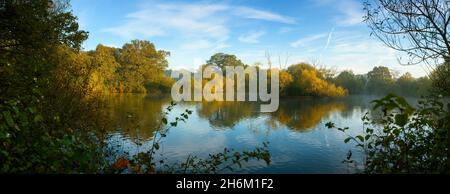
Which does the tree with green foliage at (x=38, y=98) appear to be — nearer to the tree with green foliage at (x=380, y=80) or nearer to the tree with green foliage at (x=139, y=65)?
the tree with green foliage at (x=139, y=65)

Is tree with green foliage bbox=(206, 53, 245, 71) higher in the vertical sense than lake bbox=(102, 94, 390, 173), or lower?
higher

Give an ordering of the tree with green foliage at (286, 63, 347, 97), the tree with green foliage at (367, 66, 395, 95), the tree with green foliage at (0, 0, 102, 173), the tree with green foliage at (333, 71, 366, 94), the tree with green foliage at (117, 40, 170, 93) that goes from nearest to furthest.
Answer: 1. the tree with green foliage at (0, 0, 102, 173)
2. the tree with green foliage at (286, 63, 347, 97)
3. the tree with green foliage at (367, 66, 395, 95)
4. the tree with green foliage at (333, 71, 366, 94)
5. the tree with green foliage at (117, 40, 170, 93)

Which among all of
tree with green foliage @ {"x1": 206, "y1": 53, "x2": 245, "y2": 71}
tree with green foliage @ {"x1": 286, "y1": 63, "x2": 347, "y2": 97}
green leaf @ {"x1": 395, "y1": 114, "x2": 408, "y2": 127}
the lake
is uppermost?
tree with green foliage @ {"x1": 206, "y1": 53, "x2": 245, "y2": 71}

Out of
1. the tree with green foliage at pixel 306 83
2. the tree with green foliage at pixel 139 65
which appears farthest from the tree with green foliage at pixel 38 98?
the tree with green foliage at pixel 139 65

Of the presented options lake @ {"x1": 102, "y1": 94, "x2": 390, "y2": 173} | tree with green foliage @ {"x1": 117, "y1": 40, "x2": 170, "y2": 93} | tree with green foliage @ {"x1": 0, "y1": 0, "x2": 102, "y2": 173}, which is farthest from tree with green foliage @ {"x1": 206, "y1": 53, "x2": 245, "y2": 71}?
tree with green foliage @ {"x1": 0, "y1": 0, "x2": 102, "y2": 173}

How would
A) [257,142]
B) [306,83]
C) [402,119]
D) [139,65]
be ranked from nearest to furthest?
[402,119]
[257,142]
[306,83]
[139,65]

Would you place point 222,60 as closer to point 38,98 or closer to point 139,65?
point 139,65

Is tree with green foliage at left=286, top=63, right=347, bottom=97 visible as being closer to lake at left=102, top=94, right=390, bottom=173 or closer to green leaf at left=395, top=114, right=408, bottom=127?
lake at left=102, top=94, right=390, bottom=173

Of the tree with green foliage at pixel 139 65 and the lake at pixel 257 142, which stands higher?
the tree with green foliage at pixel 139 65

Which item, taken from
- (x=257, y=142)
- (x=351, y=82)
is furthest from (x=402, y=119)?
(x=351, y=82)

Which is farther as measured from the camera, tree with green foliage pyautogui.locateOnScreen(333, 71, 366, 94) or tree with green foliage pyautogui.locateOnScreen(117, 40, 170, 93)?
tree with green foliage pyautogui.locateOnScreen(117, 40, 170, 93)

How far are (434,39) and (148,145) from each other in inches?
465

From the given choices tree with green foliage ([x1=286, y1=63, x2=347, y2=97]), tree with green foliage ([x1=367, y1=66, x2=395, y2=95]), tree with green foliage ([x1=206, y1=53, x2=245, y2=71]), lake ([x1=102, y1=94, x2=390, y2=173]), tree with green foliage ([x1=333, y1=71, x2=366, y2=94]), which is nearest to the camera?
lake ([x1=102, y1=94, x2=390, y2=173])

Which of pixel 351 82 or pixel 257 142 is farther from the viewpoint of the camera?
pixel 351 82
